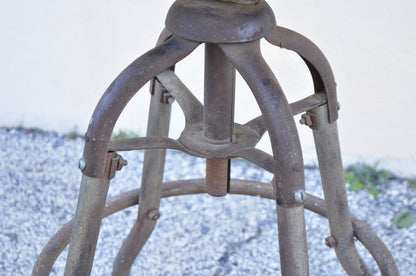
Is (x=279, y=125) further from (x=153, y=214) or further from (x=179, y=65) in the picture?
(x=179, y=65)

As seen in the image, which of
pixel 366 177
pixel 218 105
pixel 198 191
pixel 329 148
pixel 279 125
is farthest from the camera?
pixel 366 177

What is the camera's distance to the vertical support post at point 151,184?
152 centimetres

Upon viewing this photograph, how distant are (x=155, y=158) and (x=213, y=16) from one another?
0.61 meters

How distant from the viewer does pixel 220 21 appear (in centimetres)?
107

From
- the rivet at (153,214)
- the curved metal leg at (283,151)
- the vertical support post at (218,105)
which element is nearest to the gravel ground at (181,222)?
the rivet at (153,214)

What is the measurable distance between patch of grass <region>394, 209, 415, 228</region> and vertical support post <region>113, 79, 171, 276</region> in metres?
1.02

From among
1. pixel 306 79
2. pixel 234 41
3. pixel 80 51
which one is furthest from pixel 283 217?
pixel 80 51

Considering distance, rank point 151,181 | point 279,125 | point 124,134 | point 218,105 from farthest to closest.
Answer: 1. point 124,134
2. point 151,181
3. point 218,105
4. point 279,125

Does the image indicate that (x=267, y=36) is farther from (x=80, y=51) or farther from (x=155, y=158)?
(x=80, y=51)

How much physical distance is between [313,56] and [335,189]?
342mm

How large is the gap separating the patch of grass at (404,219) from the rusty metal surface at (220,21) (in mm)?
1384

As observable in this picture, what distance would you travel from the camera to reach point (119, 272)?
1.80 metres

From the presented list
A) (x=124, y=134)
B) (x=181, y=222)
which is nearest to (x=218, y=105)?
(x=181, y=222)

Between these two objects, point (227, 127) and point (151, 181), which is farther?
point (151, 181)
